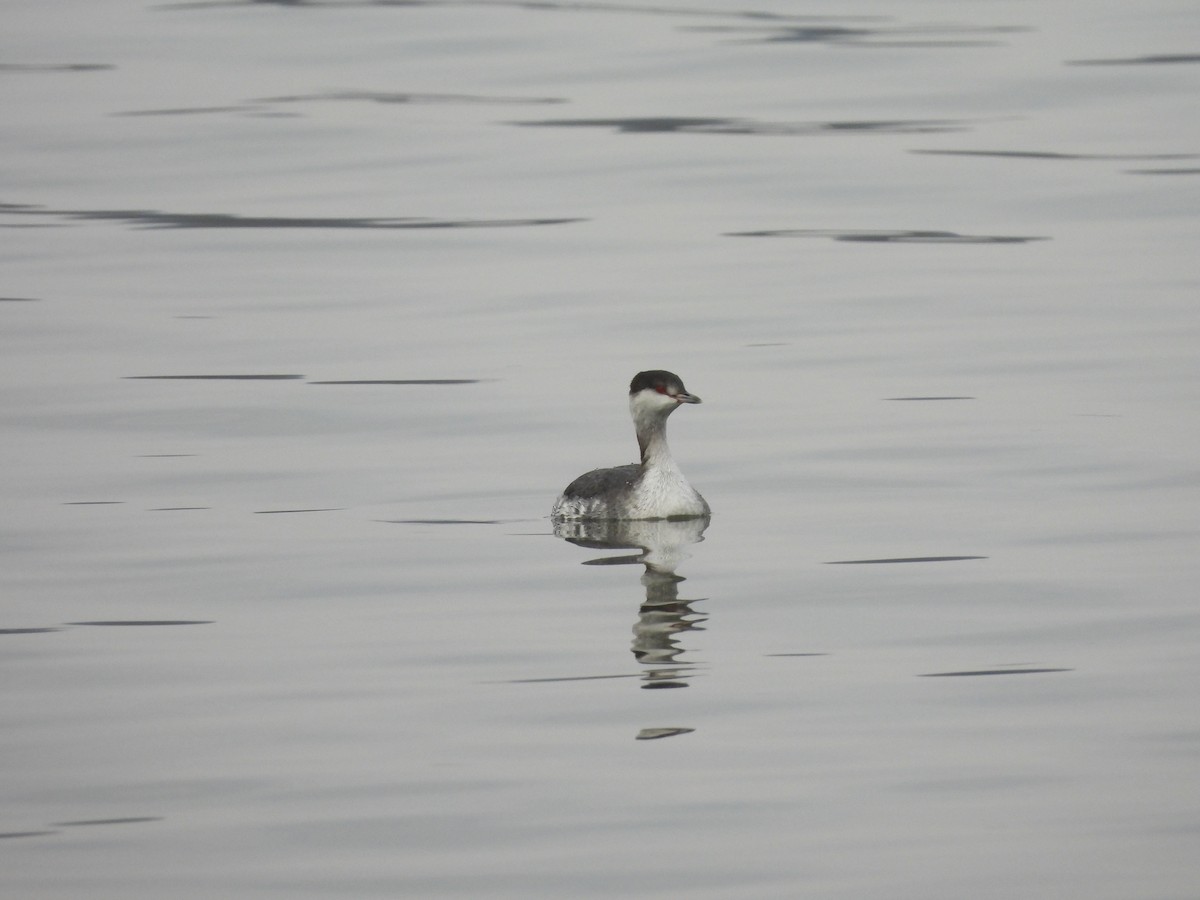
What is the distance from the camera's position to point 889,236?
87.1ft

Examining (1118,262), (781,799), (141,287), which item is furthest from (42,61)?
(781,799)

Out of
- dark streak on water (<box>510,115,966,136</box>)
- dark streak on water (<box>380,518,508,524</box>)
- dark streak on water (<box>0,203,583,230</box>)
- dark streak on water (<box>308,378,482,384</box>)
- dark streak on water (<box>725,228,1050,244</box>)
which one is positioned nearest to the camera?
dark streak on water (<box>380,518,508,524</box>)

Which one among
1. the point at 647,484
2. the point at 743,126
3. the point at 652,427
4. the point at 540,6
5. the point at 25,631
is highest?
the point at 540,6

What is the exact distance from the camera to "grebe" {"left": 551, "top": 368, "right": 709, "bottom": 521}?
1518cm

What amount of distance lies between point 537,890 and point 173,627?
4.27 meters

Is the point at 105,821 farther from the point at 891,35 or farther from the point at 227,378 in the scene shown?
the point at 891,35

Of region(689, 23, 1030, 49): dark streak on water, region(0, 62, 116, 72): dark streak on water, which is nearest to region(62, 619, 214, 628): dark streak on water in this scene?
region(0, 62, 116, 72): dark streak on water

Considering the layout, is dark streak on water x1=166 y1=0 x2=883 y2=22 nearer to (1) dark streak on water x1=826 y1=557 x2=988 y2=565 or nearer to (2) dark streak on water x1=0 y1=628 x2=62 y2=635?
(1) dark streak on water x1=826 y1=557 x2=988 y2=565

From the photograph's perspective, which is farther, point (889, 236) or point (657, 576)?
point (889, 236)

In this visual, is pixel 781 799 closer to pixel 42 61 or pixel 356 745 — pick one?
pixel 356 745

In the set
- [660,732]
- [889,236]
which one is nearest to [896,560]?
[660,732]

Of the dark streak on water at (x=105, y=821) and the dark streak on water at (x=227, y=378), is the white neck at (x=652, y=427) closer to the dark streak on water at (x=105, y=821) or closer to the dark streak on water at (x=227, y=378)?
the dark streak on water at (x=227, y=378)

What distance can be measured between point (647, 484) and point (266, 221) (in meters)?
14.4

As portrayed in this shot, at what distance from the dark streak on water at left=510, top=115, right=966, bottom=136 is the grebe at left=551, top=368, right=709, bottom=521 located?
18.4m
